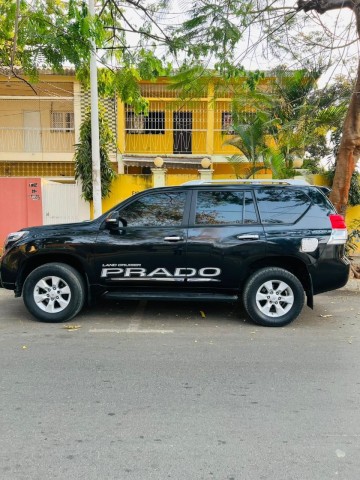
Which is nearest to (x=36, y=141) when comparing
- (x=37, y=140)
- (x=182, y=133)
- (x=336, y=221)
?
(x=37, y=140)

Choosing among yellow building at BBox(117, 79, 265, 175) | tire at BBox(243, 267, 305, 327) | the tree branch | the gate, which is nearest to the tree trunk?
the tree branch

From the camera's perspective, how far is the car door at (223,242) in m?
4.99

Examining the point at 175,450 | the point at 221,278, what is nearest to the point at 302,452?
the point at 175,450

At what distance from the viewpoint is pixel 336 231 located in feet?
16.3

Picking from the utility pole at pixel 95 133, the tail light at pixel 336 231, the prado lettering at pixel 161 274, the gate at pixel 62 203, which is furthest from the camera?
the gate at pixel 62 203

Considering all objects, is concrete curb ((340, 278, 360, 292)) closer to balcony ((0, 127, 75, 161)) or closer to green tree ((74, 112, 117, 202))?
green tree ((74, 112, 117, 202))

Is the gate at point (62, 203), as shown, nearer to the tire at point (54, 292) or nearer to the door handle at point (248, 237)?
the tire at point (54, 292)

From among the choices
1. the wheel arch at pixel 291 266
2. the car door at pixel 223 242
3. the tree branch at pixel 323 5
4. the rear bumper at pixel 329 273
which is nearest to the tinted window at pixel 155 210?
the car door at pixel 223 242

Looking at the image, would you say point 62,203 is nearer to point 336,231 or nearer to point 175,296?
point 175,296

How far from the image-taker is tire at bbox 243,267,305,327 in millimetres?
4965

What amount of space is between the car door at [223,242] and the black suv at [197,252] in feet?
0.04

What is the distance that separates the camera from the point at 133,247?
505cm

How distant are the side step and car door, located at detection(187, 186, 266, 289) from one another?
0.39 feet

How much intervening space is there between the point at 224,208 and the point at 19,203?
281 inches
